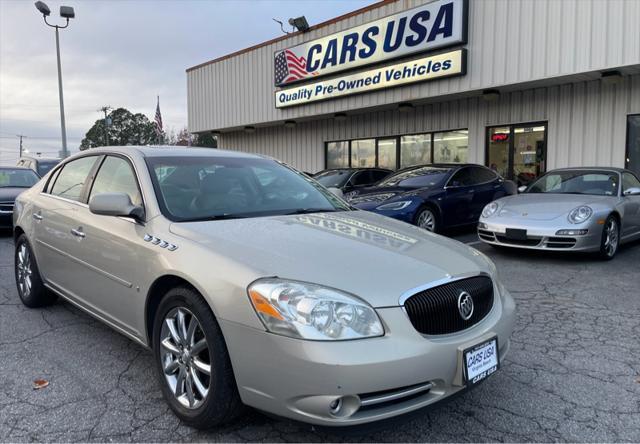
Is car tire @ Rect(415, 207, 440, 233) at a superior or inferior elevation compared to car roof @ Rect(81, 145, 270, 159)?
inferior

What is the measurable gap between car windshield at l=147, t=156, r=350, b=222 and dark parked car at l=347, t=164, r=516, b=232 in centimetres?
424

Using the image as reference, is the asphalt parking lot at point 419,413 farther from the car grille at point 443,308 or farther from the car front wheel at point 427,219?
the car front wheel at point 427,219

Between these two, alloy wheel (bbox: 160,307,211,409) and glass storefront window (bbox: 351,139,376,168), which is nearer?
alloy wheel (bbox: 160,307,211,409)

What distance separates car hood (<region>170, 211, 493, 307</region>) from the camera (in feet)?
7.32

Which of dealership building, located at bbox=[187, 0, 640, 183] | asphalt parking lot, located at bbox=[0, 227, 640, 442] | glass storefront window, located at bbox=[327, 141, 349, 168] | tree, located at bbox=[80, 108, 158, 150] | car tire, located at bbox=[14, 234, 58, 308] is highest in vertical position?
tree, located at bbox=[80, 108, 158, 150]

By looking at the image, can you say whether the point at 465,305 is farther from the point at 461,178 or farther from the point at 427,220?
the point at 461,178

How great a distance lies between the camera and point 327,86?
14.1m

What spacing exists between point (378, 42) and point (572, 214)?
25.8ft

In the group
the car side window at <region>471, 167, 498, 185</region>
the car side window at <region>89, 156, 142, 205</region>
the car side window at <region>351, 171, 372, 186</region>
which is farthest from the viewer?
the car side window at <region>351, 171, 372, 186</region>

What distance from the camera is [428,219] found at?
832 cm

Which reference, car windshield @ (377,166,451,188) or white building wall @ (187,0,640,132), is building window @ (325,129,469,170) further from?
car windshield @ (377,166,451,188)

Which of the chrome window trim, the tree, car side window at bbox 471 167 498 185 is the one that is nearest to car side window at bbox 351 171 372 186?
car side window at bbox 471 167 498 185

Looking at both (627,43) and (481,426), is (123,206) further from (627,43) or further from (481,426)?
(627,43)

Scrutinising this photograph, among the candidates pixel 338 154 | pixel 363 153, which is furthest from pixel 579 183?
pixel 338 154
